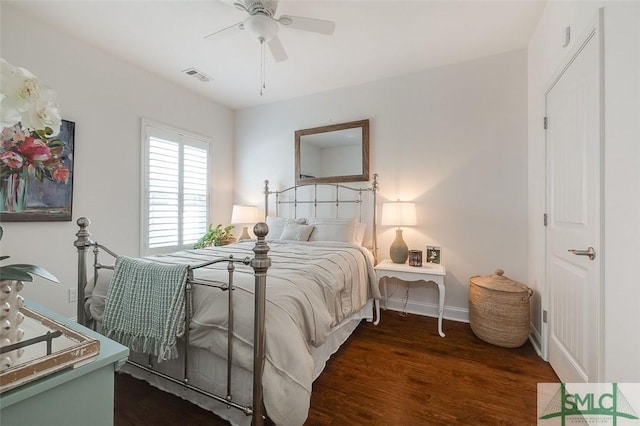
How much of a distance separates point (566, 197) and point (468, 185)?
1.18m

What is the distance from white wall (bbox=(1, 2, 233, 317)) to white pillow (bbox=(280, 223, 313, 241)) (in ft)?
5.72

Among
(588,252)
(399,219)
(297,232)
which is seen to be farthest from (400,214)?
(588,252)

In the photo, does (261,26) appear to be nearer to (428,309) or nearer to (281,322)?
(281,322)

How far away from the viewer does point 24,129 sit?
2.17 feet

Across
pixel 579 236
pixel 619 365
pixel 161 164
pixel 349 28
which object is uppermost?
pixel 349 28

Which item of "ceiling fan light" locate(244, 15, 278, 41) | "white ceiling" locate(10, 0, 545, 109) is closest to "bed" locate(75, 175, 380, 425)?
"ceiling fan light" locate(244, 15, 278, 41)

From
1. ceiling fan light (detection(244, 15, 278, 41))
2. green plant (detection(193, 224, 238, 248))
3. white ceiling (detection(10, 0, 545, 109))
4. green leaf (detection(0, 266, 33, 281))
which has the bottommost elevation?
green plant (detection(193, 224, 238, 248))

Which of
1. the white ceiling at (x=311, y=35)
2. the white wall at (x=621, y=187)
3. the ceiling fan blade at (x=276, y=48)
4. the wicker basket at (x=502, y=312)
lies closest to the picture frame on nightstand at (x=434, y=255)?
the wicker basket at (x=502, y=312)

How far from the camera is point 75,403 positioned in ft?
2.12

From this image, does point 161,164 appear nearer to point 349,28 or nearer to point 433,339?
point 349,28

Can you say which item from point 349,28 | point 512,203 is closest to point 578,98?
point 512,203

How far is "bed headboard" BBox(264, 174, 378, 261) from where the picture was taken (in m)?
3.46

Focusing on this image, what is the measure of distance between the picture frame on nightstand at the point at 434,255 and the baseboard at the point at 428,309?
499 millimetres
